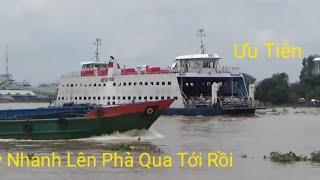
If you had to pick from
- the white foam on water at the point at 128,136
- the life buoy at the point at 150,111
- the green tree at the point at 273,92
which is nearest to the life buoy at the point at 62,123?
the white foam on water at the point at 128,136

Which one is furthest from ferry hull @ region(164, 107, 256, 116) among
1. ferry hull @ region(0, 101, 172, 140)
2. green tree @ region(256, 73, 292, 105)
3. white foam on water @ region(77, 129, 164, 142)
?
green tree @ region(256, 73, 292, 105)

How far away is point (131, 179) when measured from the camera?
14570 mm

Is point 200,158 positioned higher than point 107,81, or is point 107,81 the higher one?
point 107,81

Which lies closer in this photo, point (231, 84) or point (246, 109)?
point (246, 109)

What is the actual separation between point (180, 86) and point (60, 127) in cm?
3242

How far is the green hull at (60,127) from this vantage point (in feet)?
78.1

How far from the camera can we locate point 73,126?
2388cm

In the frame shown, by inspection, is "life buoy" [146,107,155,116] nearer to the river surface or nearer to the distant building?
the river surface

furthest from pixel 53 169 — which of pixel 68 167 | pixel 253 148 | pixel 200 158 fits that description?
pixel 253 148

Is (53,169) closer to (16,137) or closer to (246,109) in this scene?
(16,137)

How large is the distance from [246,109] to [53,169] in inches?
1464

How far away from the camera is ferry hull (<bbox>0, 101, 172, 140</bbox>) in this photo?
2381cm

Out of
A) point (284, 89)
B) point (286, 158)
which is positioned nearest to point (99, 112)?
point (286, 158)

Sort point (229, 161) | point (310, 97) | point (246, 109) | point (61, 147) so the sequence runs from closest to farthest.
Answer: point (229, 161)
point (61, 147)
point (246, 109)
point (310, 97)
